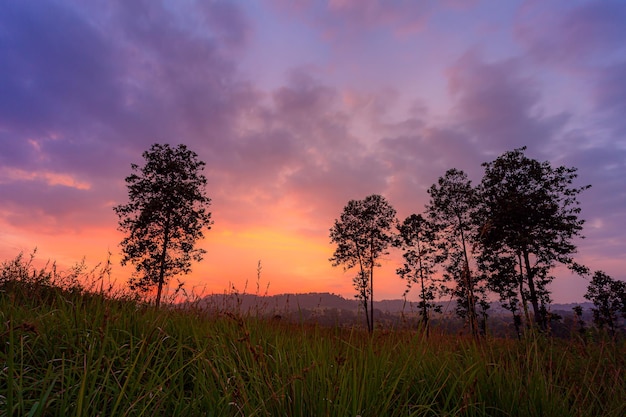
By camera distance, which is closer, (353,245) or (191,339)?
(191,339)

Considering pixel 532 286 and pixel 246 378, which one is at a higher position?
pixel 532 286

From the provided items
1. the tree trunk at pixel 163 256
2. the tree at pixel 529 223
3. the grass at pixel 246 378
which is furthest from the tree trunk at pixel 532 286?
the tree trunk at pixel 163 256

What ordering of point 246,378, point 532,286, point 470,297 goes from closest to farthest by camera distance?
point 246,378
point 470,297
point 532,286

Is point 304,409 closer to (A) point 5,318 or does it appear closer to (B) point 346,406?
(B) point 346,406

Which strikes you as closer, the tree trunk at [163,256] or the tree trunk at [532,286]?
the tree trunk at [532,286]

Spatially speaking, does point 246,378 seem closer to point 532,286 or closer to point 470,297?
point 470,297

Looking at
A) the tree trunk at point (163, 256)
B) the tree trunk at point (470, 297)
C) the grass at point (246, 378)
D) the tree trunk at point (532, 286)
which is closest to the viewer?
the grass at point (246, 378)

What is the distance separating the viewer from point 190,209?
3159 centimetres

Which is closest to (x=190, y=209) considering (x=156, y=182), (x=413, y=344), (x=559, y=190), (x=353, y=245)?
(x=156, y=182)

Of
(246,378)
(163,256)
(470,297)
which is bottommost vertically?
(246,378)

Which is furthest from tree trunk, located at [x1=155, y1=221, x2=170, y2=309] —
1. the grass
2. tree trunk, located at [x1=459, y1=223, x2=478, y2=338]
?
tree trunk, located at [x1=459, y1=223, x2=478, y2=338]

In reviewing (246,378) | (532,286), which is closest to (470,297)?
(246,378)

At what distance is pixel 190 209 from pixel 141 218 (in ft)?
13.0

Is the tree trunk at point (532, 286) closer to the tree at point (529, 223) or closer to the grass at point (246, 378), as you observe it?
the tree at point (529, 223)
